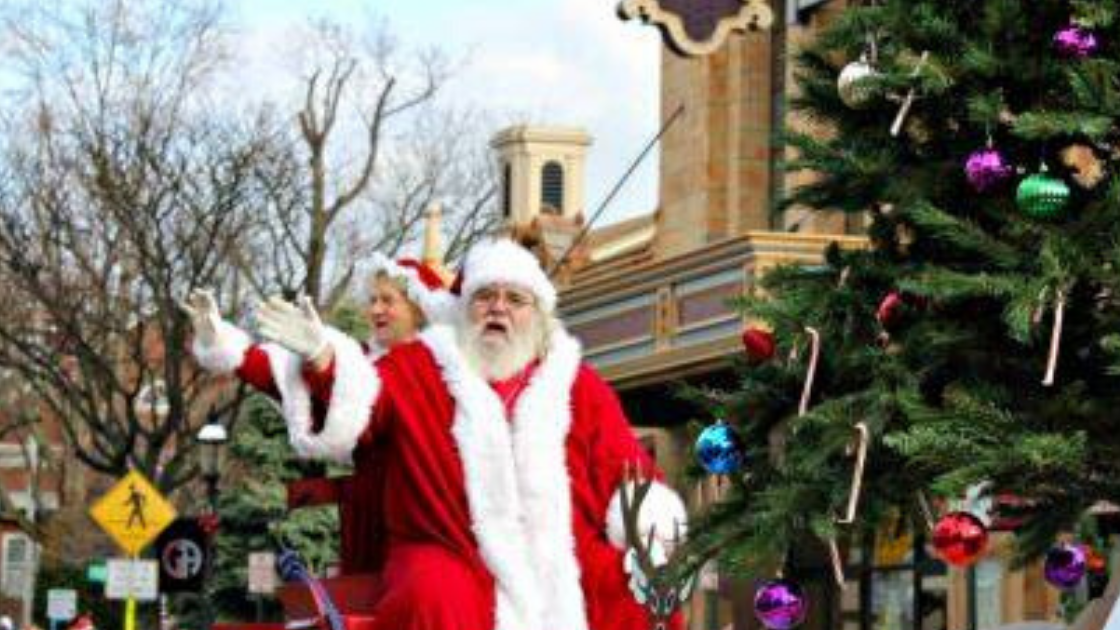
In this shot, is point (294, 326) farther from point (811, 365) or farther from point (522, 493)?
point (811, 365)

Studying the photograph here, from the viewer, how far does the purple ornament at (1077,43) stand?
6.82m

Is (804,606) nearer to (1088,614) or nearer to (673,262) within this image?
(1088,614)

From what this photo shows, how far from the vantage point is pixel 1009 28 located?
7.03 m

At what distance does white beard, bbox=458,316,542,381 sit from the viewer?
26.9 feet

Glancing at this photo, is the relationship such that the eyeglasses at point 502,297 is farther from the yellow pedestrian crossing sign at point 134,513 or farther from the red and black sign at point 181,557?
the red and black sign at point 181,557

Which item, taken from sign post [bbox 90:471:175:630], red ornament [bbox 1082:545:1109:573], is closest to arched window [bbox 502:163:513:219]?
sign post [bbox 90:471:175:630]

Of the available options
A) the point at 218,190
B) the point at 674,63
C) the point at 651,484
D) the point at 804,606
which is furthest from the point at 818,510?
the point at 218,190

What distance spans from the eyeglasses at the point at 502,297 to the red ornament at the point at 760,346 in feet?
2.59

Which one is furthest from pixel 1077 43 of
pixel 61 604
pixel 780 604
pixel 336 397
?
pixel 61 604

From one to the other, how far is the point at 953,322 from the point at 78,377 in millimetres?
36925

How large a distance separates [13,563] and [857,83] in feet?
267

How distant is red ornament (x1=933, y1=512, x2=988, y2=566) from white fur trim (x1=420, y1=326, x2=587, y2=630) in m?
1.27

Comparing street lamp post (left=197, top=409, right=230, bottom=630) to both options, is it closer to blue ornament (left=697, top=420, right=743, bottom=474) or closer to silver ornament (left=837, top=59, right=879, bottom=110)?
blue ornament (left=697, top=420, right=743, bottom=474)

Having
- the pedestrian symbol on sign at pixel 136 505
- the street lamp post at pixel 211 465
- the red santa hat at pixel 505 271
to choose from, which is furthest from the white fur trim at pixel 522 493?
the street lamp post at pixel 211 465
